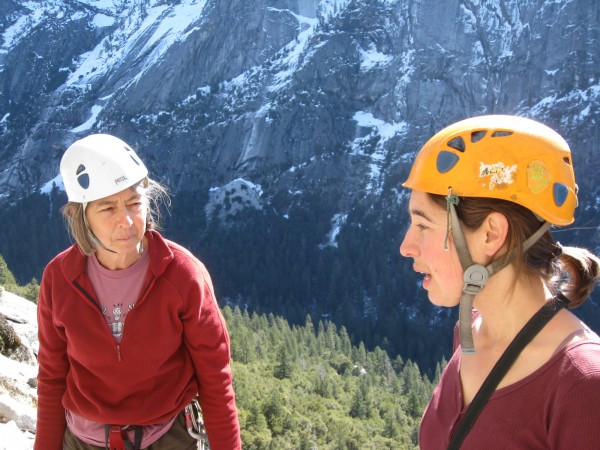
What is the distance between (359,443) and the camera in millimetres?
39188

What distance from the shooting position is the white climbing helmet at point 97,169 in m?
3.57

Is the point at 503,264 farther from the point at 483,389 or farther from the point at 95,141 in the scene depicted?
the point at 95,141

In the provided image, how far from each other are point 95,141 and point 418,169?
2.27 meters

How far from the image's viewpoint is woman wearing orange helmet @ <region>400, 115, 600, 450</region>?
2.11m

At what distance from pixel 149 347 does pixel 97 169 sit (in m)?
1.24

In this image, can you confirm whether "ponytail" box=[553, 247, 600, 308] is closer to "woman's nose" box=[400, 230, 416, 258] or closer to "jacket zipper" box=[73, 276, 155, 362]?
"woman's nose" box=[400, 230, 416, 258]

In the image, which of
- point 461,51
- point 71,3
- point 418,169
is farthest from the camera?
point 71,3

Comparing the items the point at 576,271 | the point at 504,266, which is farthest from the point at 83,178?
the point at 576,271

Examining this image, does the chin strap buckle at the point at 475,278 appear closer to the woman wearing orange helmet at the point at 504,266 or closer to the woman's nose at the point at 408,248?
the woman wearing orange helmet at the point at 504,266

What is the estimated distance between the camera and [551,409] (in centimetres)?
199

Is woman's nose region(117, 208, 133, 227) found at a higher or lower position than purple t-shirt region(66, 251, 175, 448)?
higher

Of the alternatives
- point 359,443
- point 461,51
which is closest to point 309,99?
point 461,51

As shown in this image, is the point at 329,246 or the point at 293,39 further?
the point at 293,39

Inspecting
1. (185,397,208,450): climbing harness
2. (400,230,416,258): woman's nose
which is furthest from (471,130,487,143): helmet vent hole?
(185,397,208,450): climbing harness
